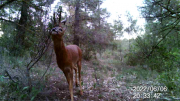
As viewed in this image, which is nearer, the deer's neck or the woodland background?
the deer's neck

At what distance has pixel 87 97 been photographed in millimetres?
4281

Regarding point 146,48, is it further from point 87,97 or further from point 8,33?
point 8,33

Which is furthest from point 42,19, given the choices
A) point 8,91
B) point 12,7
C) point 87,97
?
point 12,7

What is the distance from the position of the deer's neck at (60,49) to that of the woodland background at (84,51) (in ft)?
1.29

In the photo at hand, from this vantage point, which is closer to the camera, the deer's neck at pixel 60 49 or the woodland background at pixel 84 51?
the deer's neck at pixel 60 49

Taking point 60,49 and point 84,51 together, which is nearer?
point 60,49

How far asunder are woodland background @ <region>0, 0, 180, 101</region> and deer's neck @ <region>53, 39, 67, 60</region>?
39 centimetres

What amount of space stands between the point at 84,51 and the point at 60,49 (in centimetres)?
906

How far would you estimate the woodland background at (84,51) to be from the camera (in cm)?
364

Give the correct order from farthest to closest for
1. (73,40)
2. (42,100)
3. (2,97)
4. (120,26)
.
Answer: (120,26)
(73,40)
(42,100)
(2,97)

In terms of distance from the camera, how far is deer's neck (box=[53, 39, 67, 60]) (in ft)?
→ 10.4

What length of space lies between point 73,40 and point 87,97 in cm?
703

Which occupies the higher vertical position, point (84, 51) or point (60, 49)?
point (60, 49)

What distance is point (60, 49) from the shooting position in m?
3.28
